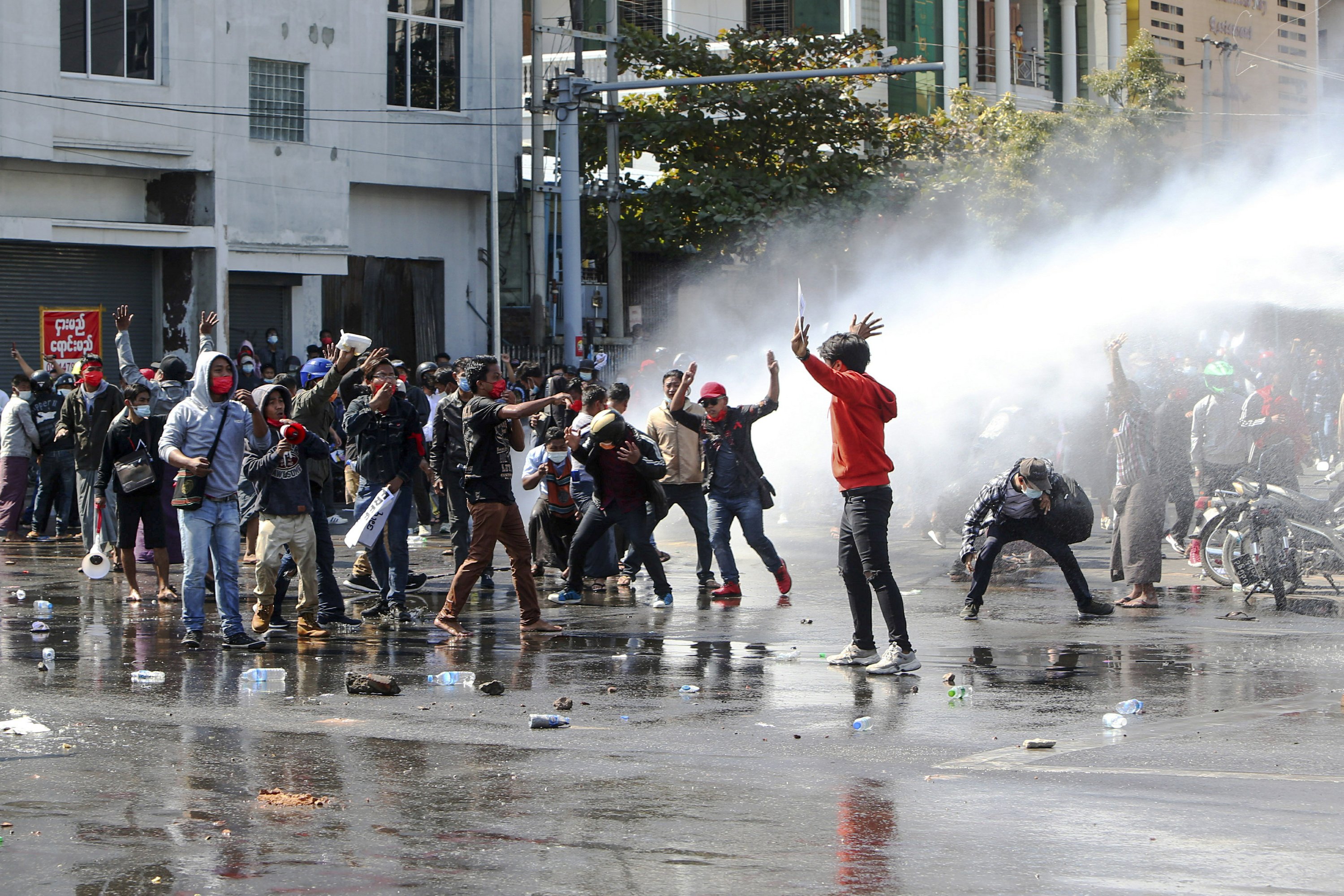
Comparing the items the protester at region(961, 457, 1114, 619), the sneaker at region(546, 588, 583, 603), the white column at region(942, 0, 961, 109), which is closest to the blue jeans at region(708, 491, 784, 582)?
the sneaker at region(546, 588, 583, 603)

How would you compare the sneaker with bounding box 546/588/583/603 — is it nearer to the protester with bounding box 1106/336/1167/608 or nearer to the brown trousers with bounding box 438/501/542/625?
the brown trousers with bounding box 438/501/542/625

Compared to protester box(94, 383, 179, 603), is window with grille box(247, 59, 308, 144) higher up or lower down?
higher up

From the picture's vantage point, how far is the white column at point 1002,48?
42.4 meters

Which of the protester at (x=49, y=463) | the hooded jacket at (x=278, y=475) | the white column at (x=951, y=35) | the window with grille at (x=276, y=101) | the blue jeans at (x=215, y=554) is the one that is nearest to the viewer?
the blue jeans at (x=215, y=554)

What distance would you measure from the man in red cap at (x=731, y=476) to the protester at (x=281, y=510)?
316 cm

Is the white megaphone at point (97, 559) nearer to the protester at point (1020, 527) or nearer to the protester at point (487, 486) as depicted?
the protester at point (487, 486)

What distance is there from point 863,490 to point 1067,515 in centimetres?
277

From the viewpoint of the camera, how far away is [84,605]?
37.8 feet

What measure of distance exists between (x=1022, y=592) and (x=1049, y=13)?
38.0 m

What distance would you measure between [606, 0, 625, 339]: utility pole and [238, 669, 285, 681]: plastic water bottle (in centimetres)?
1923

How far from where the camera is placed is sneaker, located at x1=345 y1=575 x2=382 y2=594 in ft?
38.2

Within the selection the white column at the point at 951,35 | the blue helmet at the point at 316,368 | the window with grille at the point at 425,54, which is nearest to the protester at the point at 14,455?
the blue helmet at the point at 316,368

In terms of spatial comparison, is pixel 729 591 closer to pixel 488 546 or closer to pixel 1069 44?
pixel 488 546

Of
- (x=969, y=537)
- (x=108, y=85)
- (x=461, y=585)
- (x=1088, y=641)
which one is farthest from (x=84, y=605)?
(x=108, y=85)
